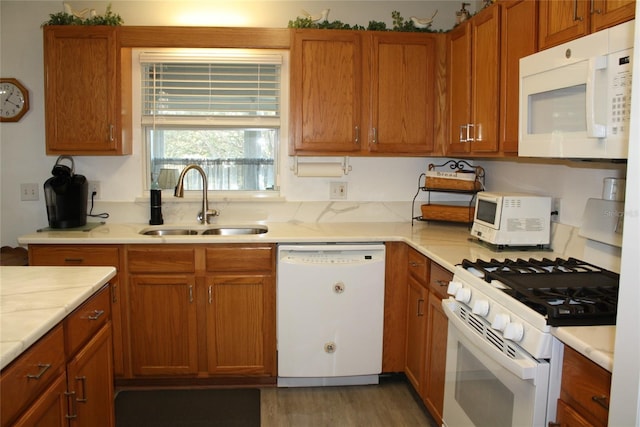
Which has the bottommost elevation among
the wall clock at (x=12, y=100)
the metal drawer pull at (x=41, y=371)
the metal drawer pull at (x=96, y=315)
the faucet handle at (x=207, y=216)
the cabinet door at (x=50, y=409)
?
the cabinet door at (x=50, y=409)

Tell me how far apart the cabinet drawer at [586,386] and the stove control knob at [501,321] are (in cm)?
20

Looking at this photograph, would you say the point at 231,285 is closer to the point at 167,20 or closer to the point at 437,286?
the point at 437,286

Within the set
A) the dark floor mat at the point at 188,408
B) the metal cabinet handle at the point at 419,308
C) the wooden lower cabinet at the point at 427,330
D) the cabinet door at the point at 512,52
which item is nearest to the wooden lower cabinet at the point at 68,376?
the dark floor mat at the point at 188,408

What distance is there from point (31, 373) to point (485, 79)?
2340mm

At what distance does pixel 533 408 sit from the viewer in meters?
1.61

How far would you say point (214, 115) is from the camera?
358 centimetres

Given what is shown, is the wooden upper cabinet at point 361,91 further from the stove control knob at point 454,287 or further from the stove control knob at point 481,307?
the stove control knob at point 481,307

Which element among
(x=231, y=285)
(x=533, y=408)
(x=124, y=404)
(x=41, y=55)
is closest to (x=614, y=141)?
(x=533, y=408)

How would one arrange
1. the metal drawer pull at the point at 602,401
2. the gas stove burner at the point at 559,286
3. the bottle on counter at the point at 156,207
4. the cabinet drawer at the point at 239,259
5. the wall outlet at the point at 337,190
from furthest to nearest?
the wall outlet at the point at 337,190 < the bottle on counter at the point at 156,207 < the cabinet drawer at the point at 239,259 < the gas stove burner at the point at 559,286 < the metal drawer pull at the point at 602,401

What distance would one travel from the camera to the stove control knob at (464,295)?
2042mm

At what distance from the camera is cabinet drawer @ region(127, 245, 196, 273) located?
3.04 meters

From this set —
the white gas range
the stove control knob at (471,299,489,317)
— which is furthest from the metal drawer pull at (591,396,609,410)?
the stove control knob at (471,299,489,317)

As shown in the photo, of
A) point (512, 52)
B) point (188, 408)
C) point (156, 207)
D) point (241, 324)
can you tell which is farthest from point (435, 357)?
point (156, 207)

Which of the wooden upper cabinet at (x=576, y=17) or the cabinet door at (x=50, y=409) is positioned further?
the wooden upper cabinet at (x=576, y=17)
